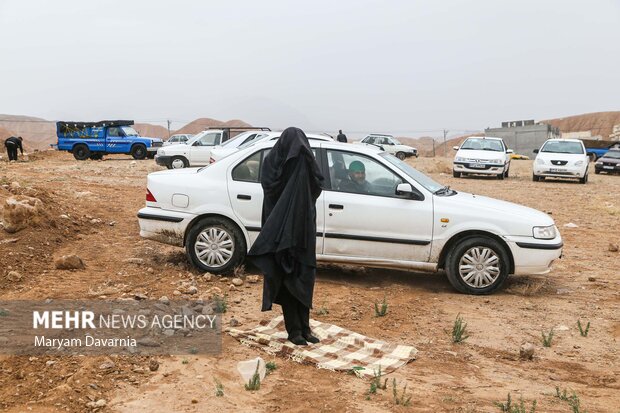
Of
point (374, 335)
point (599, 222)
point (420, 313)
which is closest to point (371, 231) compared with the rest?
point (420, 313)

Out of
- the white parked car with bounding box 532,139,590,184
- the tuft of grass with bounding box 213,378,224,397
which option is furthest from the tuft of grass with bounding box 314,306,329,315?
Answer: the white parked car with bounding box 532,139,590,184

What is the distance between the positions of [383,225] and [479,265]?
1.15 meters

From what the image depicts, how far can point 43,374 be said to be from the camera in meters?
4.58

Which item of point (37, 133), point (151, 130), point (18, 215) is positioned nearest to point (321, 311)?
point (18, 215)

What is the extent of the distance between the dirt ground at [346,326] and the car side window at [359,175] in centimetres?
112

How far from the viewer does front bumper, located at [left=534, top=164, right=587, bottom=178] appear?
22.6 metres

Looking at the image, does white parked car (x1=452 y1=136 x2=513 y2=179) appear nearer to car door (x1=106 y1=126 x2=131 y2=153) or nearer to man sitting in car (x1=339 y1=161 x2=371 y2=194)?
man sitting in car (x1=339 y1=161 x2=371 y2=194)

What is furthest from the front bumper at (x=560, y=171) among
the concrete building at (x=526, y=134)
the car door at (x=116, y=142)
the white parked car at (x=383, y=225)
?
the concrete building at (x=526, y=134)

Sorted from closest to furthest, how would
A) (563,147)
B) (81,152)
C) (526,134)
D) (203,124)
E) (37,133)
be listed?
(563,147) → (81,152) → (526,134) → (37,133) → (203,124)

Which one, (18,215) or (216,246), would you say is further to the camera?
(18,215)

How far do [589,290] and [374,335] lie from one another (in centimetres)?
340

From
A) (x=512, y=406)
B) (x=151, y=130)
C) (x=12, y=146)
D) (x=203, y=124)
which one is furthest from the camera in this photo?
(x=151, y=130)

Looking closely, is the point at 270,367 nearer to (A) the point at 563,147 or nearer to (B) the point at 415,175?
(B) the point at 415,175

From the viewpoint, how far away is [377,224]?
293 inches
